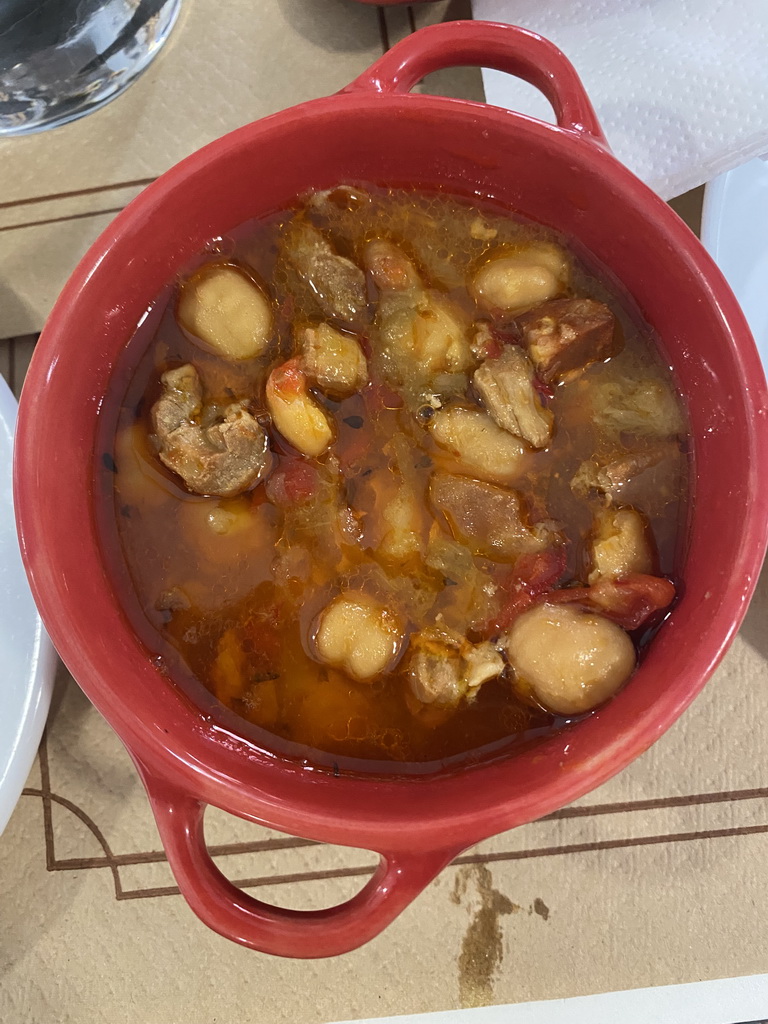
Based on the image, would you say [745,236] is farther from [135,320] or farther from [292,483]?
[135,320]

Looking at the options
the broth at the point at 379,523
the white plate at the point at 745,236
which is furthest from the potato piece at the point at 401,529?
the white plate at the point at 745,236

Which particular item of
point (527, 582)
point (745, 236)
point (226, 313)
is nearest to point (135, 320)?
point (226, 313)

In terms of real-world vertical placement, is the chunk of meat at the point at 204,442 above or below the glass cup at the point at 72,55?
below

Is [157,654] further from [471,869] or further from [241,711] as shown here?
[471,869]

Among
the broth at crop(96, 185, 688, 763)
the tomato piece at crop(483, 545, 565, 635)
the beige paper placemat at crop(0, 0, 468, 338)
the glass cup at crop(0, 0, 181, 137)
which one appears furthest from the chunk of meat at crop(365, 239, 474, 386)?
the glass cup at crop(0, 0, 181, 137)

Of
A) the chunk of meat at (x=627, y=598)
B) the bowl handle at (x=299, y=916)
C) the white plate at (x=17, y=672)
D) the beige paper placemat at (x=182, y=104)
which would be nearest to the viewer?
the bowl handle at (x=299, y=916)

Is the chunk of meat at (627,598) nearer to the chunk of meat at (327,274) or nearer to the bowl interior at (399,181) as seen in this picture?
the bowl interior at (399,181)

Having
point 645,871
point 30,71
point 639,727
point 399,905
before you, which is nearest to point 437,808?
point 399,905
